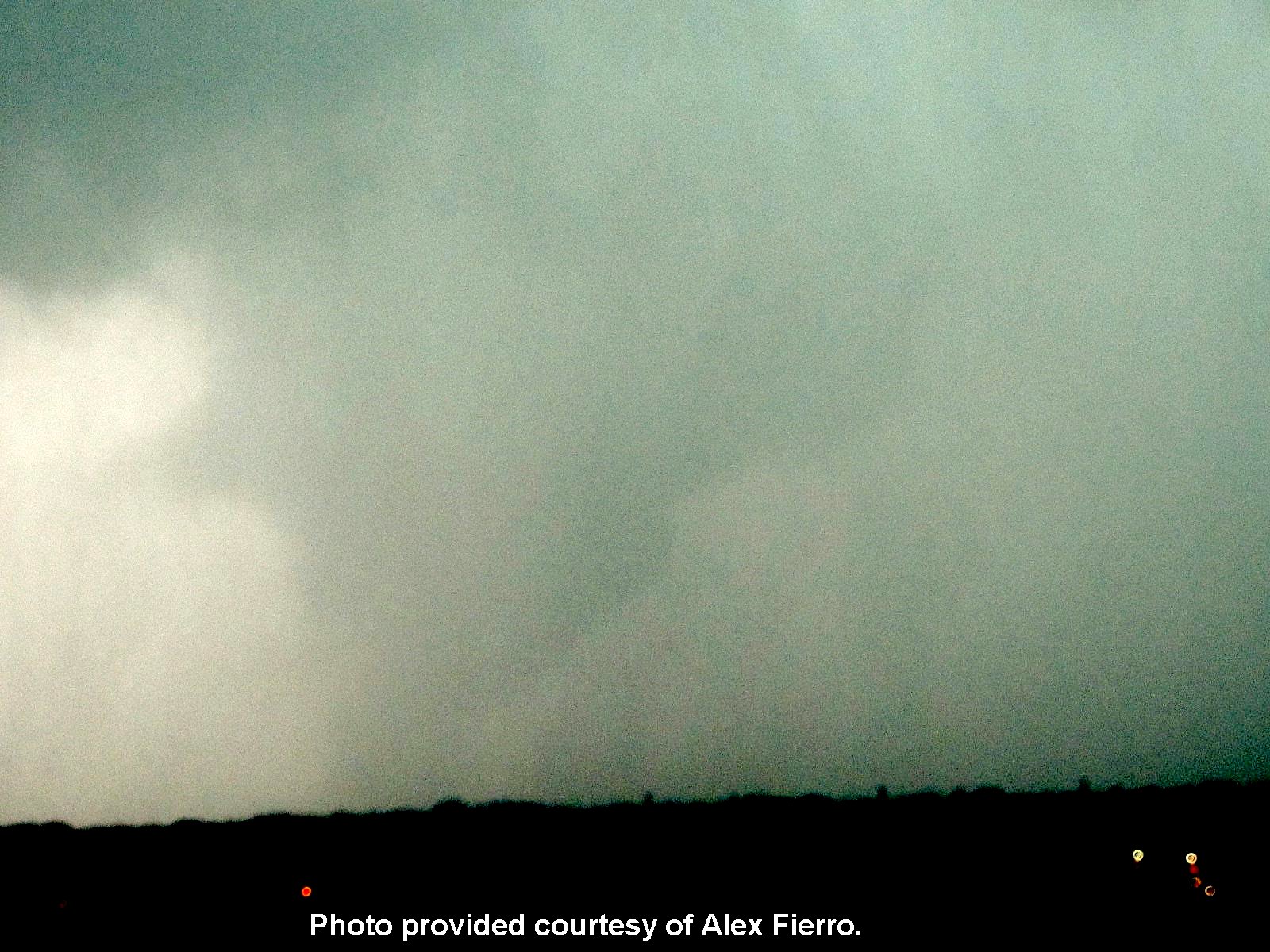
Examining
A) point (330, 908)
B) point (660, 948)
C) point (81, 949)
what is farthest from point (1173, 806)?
point (81, 949)

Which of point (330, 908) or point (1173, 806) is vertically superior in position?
point (1173, 806)

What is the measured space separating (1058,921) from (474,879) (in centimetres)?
460

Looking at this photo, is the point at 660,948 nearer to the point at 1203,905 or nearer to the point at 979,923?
the point at 979,923

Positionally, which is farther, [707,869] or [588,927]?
[707,869]

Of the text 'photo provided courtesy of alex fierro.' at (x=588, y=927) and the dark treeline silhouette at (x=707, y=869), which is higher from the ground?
the dark treeline silhouette at (x=707, y=869)

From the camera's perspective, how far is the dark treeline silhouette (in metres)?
6.90

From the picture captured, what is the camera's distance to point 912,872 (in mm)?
7176

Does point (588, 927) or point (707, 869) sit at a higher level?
point (707, 869)

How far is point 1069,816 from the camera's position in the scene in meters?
7.29

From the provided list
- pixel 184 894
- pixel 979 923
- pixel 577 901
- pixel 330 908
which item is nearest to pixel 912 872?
pixel 979 923

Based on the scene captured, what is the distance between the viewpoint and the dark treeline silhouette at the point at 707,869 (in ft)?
22.6

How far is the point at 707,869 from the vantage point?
7.27m

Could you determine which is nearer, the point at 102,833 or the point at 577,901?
the point at 577,901

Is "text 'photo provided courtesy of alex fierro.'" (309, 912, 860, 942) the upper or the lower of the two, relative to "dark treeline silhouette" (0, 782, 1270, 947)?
lower
